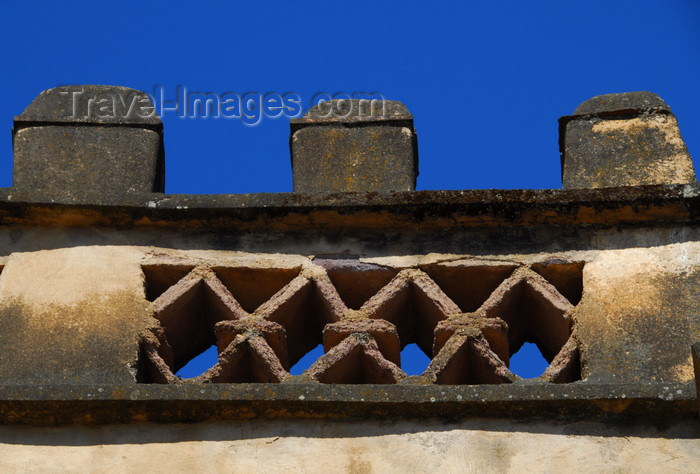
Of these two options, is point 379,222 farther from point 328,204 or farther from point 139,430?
point 139,430

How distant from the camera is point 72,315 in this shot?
24.6 ft

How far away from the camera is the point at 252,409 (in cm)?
684

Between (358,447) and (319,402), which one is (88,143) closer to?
(319,402)

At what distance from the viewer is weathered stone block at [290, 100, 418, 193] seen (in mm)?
8234

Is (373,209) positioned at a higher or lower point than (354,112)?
lower

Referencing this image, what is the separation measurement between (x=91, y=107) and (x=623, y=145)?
8.48ft

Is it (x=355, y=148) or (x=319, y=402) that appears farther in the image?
(x=355, y=148)

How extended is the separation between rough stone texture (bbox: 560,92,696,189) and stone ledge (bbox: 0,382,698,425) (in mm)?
1608

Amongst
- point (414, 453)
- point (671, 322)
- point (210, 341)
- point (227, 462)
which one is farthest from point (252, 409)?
point (671, 322)

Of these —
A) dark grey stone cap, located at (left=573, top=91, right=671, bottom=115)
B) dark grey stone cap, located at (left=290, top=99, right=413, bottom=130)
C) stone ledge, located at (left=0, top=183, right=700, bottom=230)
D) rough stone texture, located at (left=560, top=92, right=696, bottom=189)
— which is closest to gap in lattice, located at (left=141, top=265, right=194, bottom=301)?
stone ledge, located at (left=0, top=183, right=700, bottom=230)

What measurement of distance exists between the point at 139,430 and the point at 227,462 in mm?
396

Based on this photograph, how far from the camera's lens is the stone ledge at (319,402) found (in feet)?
22.4

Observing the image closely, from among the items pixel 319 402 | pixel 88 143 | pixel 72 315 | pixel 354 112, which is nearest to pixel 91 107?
pixel 88 143

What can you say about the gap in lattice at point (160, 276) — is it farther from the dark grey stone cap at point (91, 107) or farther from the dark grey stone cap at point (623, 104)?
the dark grey stone cap at point (623, 104)
